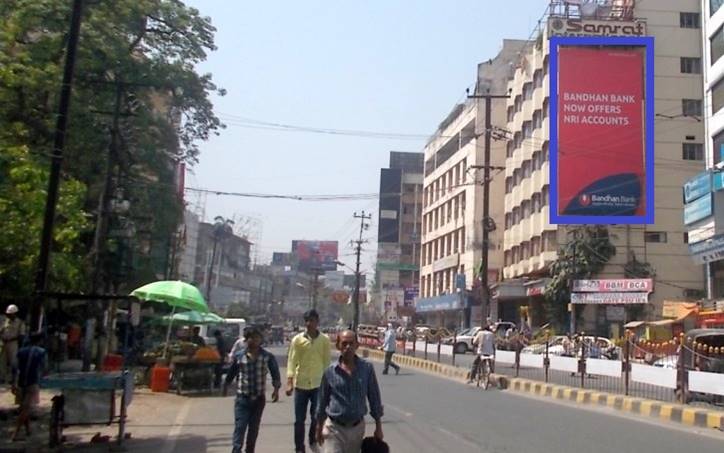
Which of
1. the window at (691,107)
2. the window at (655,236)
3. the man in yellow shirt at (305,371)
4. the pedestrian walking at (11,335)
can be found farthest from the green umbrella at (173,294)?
the window at (691,107)

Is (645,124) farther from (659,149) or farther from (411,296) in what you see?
(411,296)

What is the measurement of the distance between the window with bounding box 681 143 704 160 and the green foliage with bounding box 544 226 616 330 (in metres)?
6.80

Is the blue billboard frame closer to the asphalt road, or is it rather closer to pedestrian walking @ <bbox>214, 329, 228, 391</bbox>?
pedestrian walking @ <bbox>214, 329, 228, 391</bbox>

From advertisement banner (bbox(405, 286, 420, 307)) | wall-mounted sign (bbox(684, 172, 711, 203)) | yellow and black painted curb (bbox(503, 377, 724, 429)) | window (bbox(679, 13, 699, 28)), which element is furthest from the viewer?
advertisement banner (bbox(405, 286, 420, 307))

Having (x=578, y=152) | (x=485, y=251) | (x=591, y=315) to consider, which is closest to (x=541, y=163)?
(x=578, y=152)

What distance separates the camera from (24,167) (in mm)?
14953

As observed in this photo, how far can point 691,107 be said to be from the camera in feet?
162

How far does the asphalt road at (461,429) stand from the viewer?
35.9 ft

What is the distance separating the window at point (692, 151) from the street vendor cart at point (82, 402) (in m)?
45.3

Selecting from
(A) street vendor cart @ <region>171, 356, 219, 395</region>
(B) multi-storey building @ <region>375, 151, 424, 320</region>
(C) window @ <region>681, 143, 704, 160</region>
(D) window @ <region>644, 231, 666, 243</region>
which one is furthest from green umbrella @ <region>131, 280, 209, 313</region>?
(B) multi-storey building @ <region>375, 151, 424, 320</region>

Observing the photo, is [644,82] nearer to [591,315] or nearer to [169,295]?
[591,315]

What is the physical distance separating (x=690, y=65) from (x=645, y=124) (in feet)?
21.4

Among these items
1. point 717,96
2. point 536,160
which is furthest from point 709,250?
point 536,160

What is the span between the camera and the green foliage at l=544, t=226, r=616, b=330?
47.5 m
